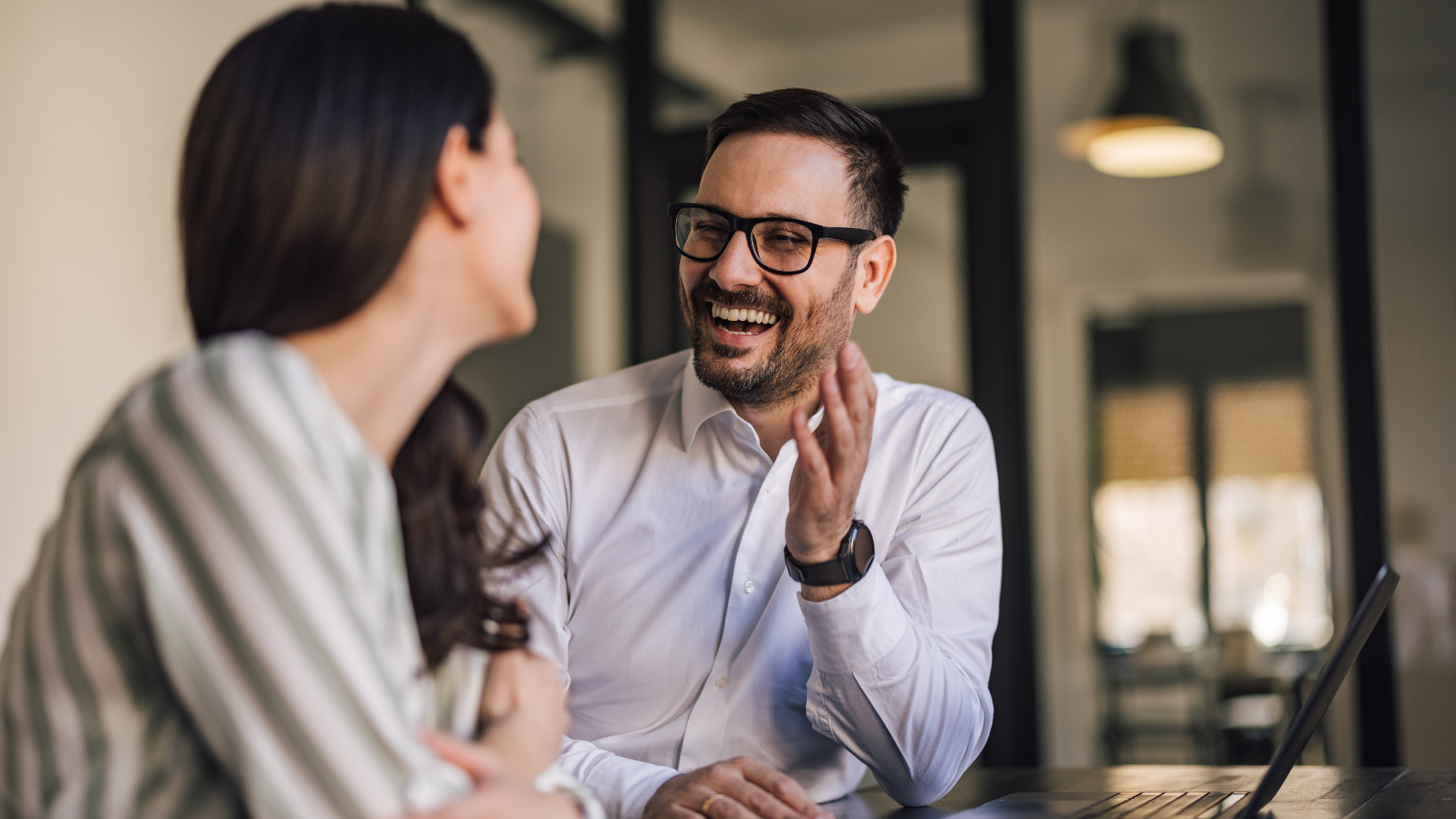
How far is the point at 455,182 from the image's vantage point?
922 mm

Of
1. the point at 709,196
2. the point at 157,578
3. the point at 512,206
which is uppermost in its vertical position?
the point at 709,196

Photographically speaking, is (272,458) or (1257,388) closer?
(272,458)

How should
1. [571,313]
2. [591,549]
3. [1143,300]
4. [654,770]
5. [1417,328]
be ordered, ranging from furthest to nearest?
1. [1143,300]
2. [571,313]
3. [1417,328]
4. [591,549]
5. [654,770]

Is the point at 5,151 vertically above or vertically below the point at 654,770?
above

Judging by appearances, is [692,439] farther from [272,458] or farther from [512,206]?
[272,458]

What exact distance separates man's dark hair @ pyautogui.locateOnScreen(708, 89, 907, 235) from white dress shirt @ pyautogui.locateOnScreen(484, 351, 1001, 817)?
0.32 meters

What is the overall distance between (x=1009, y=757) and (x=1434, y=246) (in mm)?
1821

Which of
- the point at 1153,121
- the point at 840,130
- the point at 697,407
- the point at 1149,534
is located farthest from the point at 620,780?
the point at 1149,534

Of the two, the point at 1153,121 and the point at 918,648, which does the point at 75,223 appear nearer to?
the point at 918,648

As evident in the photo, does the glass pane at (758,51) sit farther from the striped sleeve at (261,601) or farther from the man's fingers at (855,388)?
the striped sleeve at (261,601)

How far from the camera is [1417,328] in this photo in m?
3.34

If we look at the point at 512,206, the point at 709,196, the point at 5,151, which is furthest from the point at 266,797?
the point at 5,151

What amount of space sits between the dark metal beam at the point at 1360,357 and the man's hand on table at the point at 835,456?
2414mm

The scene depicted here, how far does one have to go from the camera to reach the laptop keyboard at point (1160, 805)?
4.52 feet
